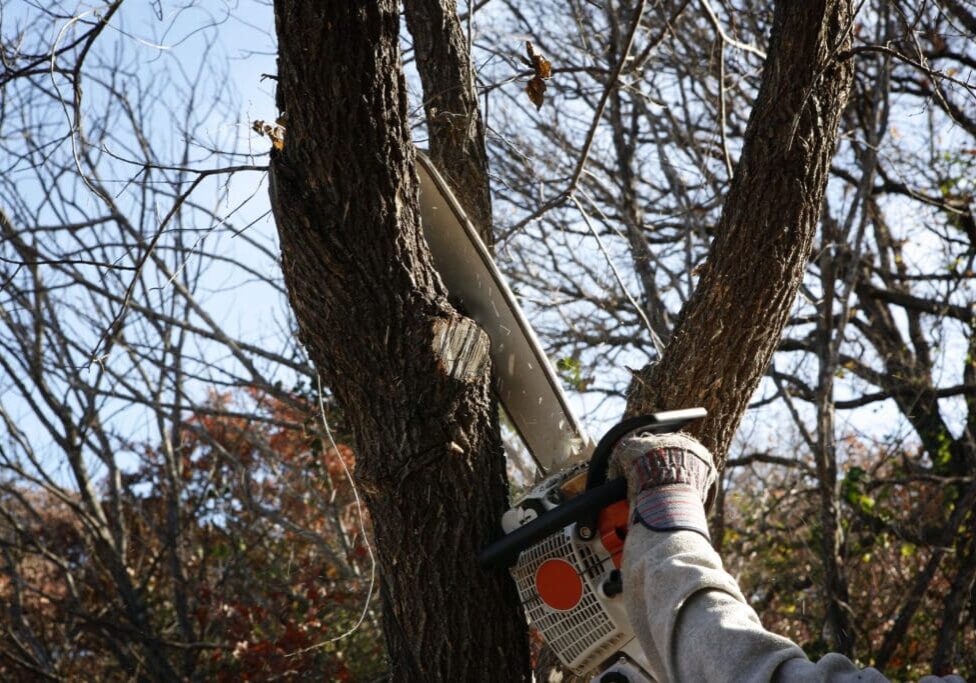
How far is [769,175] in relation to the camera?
8.02ft

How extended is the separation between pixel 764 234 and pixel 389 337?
1.01m

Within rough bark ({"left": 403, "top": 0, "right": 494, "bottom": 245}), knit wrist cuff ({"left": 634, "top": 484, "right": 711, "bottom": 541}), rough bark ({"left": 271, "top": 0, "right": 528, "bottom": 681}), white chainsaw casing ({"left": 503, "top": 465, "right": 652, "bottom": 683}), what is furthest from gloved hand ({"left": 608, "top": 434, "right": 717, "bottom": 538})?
rough bark ({"left": 403, "top": 0, "right": 494, "bottom": 245})

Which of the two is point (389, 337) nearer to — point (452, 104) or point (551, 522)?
point (551, 522)

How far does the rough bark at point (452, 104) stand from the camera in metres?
3.23

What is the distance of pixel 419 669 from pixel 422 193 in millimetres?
1123

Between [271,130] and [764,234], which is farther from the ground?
[271,130]

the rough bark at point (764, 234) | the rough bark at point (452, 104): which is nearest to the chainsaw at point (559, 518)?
the rough bark at point (764, 234)

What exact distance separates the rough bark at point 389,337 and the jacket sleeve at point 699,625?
0.44m

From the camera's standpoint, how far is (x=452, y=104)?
337 centimetres

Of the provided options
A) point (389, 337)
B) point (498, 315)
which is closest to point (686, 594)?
point (389, 337)

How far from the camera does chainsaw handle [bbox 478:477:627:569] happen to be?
1938mm

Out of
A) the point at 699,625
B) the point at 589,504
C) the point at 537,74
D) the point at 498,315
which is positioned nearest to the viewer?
the point at 699,625

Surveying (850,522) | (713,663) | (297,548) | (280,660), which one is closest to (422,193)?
(713,663)

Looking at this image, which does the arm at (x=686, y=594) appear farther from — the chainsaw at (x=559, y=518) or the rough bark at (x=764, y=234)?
the rough bark at (x=764, y=234)
